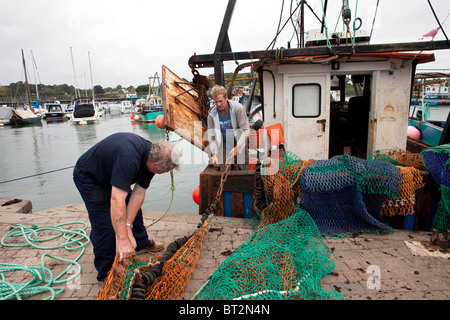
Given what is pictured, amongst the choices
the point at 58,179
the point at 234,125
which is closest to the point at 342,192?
the point at 234,125

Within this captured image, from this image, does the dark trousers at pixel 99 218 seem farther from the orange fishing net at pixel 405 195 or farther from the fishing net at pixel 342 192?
the orange fishing net at pixel 405 195

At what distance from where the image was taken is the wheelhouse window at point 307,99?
556 cm

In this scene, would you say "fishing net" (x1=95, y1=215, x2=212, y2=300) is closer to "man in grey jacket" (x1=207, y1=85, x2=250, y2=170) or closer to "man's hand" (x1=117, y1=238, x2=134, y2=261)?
"man's hand" (x1=117, y1=238, x2=134, y2=261)

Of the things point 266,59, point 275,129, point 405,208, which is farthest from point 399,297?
point 266,59

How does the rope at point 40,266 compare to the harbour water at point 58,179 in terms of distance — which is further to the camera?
the harbour water at point 58,179

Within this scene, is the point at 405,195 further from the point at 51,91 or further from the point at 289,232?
the point at 51,91

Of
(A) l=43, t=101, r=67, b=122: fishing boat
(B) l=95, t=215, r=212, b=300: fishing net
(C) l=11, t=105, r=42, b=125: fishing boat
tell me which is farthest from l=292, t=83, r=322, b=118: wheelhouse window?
(A) l=43, t=101, r=67, b=122: fishing boat

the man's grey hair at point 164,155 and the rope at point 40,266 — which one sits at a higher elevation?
the man's grey hair at point 164,155

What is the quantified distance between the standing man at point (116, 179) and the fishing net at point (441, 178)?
11.7 feet

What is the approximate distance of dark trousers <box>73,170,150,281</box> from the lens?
3.04 m

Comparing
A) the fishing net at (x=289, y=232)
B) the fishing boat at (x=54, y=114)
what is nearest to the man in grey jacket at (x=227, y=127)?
the fishing net at (x=289, y=232)

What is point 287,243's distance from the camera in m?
3.33
